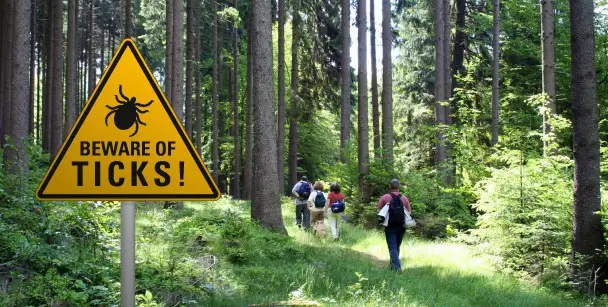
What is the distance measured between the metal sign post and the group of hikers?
27.5 feet

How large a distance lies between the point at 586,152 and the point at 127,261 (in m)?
9.45

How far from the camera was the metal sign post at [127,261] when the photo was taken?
3066mm

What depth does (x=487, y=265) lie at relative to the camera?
12305mm

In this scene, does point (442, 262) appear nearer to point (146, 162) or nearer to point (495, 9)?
point (146, 162)

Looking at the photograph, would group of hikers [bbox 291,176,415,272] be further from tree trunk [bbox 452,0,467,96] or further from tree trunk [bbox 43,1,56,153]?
tree trunk [bbox 43,1,56,153]

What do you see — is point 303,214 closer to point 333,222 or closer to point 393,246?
point 333,222

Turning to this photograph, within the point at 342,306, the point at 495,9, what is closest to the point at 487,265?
the point at 342,306

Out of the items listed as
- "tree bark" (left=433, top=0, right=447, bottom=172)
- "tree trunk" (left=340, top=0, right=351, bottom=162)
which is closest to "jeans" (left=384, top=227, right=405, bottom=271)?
"tree bark" (left=433, top=0, right=447, bottom=172)

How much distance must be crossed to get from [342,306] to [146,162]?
4421 mm

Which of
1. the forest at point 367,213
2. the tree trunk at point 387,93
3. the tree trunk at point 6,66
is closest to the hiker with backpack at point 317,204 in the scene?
the forest at point 367,213

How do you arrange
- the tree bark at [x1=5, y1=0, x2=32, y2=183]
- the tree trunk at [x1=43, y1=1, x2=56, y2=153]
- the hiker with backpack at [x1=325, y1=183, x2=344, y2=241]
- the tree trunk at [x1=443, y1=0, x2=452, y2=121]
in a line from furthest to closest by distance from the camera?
the tree trunk at [x1=43, y1=1, x2=56, y2=153]
the tree trunk at [x1=443, y1=0, x2=452, y2=121]
the hiker with backpack at [x1=325, y1=183, x2=344, y2=241]
the tree bark at [x1=5, y1=0, x2=32, y2=183]

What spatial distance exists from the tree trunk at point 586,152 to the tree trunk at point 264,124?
20.8 ft

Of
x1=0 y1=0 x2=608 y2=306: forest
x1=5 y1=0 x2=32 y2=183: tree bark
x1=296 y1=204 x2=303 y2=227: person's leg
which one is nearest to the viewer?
x1=0 y1=0 x2=608 y2=306: forest

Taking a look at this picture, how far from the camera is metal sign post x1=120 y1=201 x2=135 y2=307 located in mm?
3066
